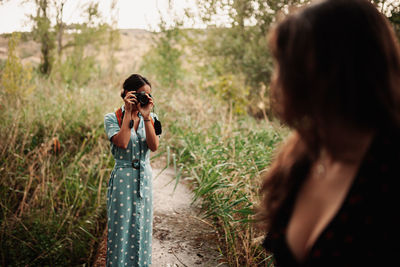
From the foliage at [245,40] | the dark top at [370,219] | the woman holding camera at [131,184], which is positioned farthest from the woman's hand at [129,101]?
the foliage at [245,40]

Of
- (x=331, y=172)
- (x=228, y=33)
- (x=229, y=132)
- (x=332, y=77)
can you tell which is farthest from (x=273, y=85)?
(x=228, y=33)

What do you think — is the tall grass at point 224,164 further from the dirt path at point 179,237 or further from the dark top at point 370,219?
the dark top at point 370,219

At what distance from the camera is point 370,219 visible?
0.69 m

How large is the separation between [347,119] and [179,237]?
241cm

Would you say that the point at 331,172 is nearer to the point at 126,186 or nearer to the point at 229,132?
the point at 126,186

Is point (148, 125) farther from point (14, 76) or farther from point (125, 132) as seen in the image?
point (14, 76)

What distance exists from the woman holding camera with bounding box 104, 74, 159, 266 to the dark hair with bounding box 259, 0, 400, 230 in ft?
5.62

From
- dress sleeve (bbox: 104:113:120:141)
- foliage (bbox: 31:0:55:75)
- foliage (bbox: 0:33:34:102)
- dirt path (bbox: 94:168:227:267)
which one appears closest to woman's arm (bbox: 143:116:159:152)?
dress sleeve (bbox: 104:113:120:141)

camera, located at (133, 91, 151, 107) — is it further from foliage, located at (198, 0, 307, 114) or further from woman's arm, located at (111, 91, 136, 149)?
foliage, located at (198, 0, 307, 114)

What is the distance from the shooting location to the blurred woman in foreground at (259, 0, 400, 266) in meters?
0.69

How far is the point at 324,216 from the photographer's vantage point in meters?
0.76

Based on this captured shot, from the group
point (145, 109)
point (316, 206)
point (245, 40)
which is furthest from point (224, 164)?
point (245, 40)

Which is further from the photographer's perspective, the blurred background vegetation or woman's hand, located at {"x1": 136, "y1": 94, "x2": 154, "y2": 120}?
the blurred background vegetation

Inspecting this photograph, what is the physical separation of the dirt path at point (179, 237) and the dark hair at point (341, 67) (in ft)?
6.32
